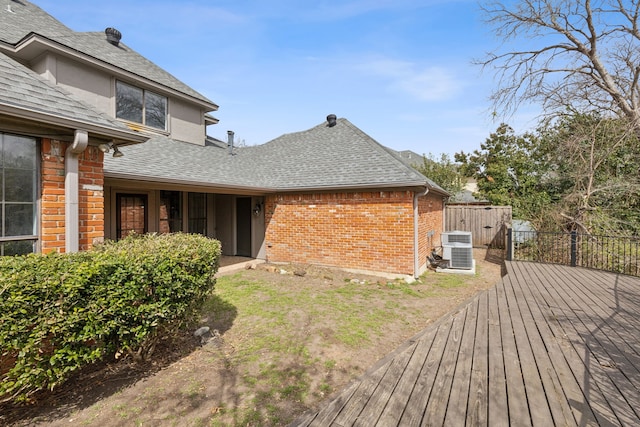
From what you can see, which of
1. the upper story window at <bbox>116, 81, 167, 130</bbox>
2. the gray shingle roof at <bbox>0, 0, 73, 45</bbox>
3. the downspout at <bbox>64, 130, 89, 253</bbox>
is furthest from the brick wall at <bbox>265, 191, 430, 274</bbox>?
the gray shingle roof at <bbox>0, 0, 73, 45</bbox>

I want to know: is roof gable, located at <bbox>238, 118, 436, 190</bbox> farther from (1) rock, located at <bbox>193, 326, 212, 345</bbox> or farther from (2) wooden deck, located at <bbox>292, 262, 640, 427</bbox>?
(1) rock, located at <bbox>193, 326, 212, 345</bbox>

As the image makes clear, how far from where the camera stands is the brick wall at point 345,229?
8227 mm

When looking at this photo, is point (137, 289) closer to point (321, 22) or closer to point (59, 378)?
point (59, 378)

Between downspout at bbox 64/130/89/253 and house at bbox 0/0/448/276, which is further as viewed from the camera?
downspout at bbox 64/130/89/253

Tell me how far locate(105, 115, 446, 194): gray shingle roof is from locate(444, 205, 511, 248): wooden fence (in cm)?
502

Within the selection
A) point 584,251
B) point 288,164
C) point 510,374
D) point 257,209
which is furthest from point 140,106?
point 584,251

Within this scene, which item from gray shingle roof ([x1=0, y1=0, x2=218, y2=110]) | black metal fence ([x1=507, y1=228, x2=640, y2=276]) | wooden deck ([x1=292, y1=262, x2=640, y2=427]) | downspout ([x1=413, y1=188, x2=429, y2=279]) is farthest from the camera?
black metal fence ([x1=507, y1=228, x2=640, y2=276])

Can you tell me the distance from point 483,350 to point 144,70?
39.6ft

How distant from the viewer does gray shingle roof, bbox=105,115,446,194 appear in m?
7.59

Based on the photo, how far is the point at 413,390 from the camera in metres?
2.90

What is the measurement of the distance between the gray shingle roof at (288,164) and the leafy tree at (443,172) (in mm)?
8973

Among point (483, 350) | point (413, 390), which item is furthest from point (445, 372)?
point (483, 350)

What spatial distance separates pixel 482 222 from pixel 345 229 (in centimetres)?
911

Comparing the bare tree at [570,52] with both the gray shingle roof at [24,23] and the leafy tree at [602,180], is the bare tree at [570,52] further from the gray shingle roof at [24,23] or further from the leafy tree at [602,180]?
the gray shingle roof at [24,23]
